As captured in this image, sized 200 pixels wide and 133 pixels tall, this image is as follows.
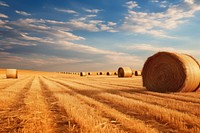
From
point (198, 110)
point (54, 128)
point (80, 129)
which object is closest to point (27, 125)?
point (54, 128)

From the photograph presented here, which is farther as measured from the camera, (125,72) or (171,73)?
(125,72)

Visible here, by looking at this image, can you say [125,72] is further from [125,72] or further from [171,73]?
[171,73]

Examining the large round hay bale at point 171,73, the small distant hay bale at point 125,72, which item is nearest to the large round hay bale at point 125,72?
the small distant hay bale at point 125,72

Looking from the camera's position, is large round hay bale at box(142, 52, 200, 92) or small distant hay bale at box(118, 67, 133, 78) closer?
large round hay bale at box(142, 52, 200, 92)

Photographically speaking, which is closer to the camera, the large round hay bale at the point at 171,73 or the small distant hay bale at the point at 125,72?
the large round hay bale at the point at 171,73

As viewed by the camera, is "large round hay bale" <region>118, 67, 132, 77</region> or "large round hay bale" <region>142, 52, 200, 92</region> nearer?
"large round hay bale" <region>142, 52, 200, 92</region>

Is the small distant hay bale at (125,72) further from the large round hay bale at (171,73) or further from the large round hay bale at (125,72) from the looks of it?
the large round hay bale at (171,73)

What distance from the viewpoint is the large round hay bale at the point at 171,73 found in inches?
437

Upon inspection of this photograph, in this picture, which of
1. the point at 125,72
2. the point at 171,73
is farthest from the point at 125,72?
the point at 171,73

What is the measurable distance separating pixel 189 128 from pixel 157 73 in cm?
828

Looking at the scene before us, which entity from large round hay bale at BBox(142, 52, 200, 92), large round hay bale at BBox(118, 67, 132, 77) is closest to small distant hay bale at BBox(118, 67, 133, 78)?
large round hay bale at BBox(118, 67, 132, 77)

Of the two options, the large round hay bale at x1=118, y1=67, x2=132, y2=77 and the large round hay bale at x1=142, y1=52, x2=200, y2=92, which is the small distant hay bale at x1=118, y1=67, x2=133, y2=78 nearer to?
the large round hay bale at x1=118, y1=67, x2=132, y2=77

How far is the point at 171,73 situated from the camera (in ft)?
38.8

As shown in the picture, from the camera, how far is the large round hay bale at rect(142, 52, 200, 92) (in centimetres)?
1110
